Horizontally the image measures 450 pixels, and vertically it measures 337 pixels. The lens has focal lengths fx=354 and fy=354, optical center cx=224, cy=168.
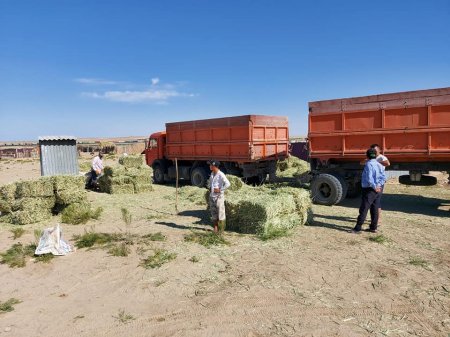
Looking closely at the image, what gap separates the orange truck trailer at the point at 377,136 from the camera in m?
9.55

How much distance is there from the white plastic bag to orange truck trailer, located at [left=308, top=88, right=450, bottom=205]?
7.62m

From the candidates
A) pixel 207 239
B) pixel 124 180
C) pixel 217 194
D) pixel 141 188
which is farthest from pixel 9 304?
pixel 141 188

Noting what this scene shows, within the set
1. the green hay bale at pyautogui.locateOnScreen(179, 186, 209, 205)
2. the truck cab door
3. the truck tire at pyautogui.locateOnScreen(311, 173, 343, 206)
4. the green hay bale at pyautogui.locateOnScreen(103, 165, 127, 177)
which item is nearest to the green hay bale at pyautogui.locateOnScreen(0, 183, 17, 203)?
the green hay bale at pyautogui.locateOnScreen(103, 165, 127, 177)

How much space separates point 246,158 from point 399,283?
9.62 metres

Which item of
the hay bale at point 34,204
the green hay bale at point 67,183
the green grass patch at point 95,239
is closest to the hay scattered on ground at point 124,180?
the green hay bale at point 67,183

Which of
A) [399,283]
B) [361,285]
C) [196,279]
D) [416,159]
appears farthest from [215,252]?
[416,159]

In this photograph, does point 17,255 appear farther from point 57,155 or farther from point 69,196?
point 57,155

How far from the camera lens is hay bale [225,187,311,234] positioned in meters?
7.95

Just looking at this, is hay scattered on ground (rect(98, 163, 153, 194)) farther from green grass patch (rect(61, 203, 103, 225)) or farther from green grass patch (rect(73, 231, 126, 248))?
green grass patch (rect(73, 231, 126, 248))

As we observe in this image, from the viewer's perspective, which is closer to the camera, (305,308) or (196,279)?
(305,308)

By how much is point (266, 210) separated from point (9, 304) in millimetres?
4969

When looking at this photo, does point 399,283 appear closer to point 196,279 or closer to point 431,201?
point 196,279

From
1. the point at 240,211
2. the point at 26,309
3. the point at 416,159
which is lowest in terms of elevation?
the point at 26,309

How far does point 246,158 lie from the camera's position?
14.5 m
